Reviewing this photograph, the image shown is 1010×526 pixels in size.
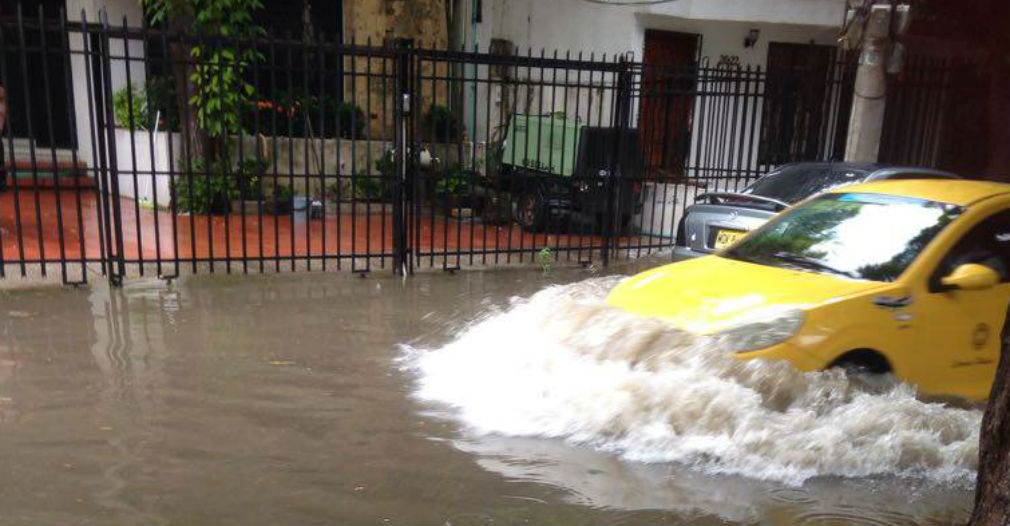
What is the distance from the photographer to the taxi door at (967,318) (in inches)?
188

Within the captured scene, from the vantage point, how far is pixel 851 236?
523 centimetres

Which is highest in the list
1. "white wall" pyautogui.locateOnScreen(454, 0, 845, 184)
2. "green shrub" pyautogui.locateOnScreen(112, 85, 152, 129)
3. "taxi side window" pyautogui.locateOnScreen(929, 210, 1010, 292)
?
"white wall" pyautogui.locateOnScreen(454, 0, 845, 184)

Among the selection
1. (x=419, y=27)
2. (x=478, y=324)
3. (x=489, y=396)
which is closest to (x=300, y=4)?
(x=419, y=27)

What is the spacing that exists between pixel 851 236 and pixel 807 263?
1.31 feet

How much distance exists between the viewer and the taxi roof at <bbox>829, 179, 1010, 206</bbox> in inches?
205

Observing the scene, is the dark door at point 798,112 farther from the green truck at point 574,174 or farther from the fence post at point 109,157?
the fence post at point 109,157

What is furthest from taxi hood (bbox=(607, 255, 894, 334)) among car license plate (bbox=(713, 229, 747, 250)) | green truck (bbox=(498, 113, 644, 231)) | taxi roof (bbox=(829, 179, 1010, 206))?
green truck (bbox=(498, 113, 644, 231))

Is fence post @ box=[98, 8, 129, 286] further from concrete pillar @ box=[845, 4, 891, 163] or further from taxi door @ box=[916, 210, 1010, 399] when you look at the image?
concrete pillar @ box=[845, 4, 891, 163]

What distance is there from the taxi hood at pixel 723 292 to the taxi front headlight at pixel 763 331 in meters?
0.05

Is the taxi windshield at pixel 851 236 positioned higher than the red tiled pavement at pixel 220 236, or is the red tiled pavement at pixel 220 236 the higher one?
the taxi windshield at pixel 851 236

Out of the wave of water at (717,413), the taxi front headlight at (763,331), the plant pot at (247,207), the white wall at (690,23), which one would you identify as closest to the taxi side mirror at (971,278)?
the wave of water at (717,413)

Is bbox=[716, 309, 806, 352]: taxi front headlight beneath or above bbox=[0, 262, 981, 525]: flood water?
above

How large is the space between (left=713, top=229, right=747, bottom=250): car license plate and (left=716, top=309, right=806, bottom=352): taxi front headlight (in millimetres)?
3121

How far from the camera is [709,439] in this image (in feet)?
14.7
